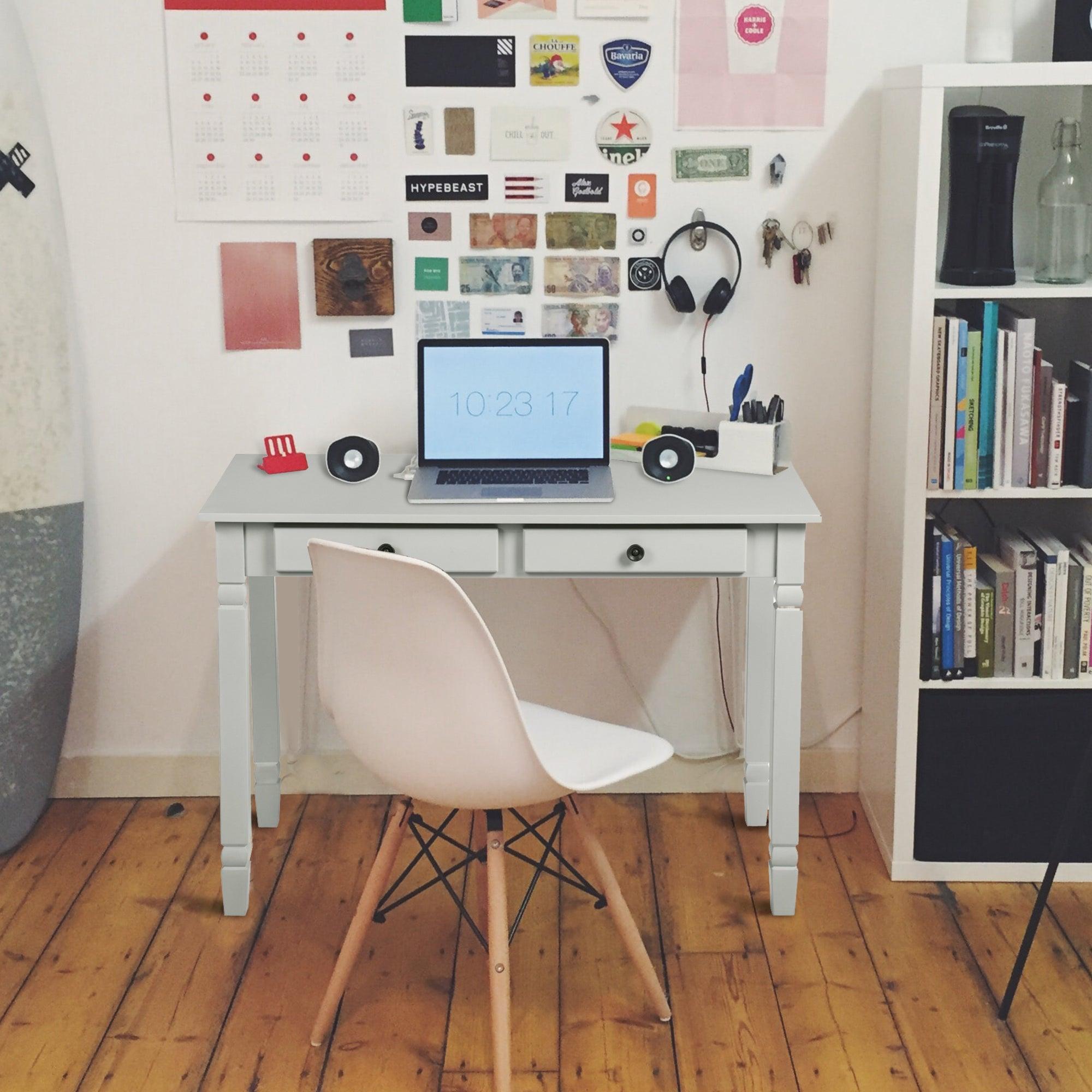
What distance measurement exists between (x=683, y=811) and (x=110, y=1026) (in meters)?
1.22

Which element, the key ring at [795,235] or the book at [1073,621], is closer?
the book at [1073,621]

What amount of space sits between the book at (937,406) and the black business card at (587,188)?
2.22 feet

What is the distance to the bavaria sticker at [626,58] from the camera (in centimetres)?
269

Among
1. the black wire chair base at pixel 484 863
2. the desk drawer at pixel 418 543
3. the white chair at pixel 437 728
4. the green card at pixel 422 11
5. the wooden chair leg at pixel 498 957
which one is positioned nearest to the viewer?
the white chair at pixel 437 728

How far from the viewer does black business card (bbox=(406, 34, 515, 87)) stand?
269cm

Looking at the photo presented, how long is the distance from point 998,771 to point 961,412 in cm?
65

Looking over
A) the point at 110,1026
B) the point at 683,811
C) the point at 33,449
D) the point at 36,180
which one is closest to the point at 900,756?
the point at 683,811

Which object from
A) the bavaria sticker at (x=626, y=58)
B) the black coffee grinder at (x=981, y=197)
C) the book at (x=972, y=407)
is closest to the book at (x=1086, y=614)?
the book at (x=972, y=407)

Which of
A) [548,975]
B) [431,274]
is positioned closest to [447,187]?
[431,274]

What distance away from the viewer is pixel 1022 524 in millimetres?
2834

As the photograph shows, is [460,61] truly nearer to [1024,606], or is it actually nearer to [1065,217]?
[1065,217]

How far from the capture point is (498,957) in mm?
1957

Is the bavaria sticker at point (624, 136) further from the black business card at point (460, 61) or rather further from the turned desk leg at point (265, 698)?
the turned desk leg at point (265, 698)

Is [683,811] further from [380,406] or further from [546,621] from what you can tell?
[380,406]
